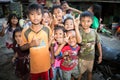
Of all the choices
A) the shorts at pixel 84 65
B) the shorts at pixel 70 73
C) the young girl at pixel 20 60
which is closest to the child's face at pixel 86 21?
the shorts at pixel 84 65

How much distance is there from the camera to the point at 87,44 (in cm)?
343

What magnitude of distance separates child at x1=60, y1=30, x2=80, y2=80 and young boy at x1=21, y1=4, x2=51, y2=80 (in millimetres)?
391

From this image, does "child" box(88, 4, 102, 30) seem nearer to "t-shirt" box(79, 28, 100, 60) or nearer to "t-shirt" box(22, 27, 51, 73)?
"t-shirt" box(79, 28, 100, 60)

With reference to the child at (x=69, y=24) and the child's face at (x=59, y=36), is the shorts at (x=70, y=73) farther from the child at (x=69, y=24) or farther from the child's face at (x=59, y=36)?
the child at (x=69, y=24)

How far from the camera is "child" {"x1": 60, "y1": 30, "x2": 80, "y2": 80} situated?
3326mm

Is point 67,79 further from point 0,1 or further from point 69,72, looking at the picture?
point 0,1

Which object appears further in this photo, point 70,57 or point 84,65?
point 84,65

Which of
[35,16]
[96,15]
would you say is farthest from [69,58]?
[96,15]

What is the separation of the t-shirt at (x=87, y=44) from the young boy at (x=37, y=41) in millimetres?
679

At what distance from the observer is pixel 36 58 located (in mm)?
2984

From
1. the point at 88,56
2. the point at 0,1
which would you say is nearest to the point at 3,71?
the point at 88,56

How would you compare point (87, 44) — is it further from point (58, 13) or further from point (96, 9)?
point (96, 9)

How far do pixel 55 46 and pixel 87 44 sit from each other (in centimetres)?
56

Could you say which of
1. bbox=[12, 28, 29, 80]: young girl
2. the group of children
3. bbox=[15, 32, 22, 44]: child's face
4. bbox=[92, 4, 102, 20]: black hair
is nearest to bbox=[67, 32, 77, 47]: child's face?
the group of children
